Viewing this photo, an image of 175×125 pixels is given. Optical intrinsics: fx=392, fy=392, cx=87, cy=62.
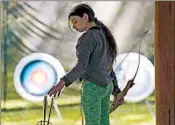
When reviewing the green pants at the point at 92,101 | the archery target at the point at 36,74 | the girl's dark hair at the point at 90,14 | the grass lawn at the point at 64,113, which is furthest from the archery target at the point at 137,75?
the green pants at the point at 92,101

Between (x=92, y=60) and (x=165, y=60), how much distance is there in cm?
59

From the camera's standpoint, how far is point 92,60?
1.79 m

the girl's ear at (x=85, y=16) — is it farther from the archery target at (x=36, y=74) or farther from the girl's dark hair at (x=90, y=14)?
the archery target at (x=36, y=74)

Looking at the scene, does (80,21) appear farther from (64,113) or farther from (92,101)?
(64,113)

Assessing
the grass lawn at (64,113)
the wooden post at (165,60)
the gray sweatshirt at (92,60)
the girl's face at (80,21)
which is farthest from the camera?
the grass lawn at (64,113)

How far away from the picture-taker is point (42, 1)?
8.09ft

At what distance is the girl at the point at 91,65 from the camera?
1727mm

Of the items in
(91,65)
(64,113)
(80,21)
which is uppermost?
(80,21)

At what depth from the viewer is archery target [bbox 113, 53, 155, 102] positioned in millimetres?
2488

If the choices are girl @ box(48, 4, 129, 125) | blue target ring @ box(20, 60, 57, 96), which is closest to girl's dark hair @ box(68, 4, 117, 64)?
girl @ box(48, 4, 129, 125)

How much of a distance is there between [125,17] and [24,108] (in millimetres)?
873

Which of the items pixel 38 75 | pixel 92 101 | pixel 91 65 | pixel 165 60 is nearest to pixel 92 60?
A: pixel 91 65

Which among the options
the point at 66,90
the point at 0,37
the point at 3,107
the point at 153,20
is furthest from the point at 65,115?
the point at 153,20

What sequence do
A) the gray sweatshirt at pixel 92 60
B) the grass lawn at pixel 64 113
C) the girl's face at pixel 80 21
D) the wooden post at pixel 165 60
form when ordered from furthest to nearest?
the grass lawn at pixel 64 113 < the wooden post at pixel 165 60 < the girl's face at pixel 80 21 < the gray sweatshirt at pixel 92 60
